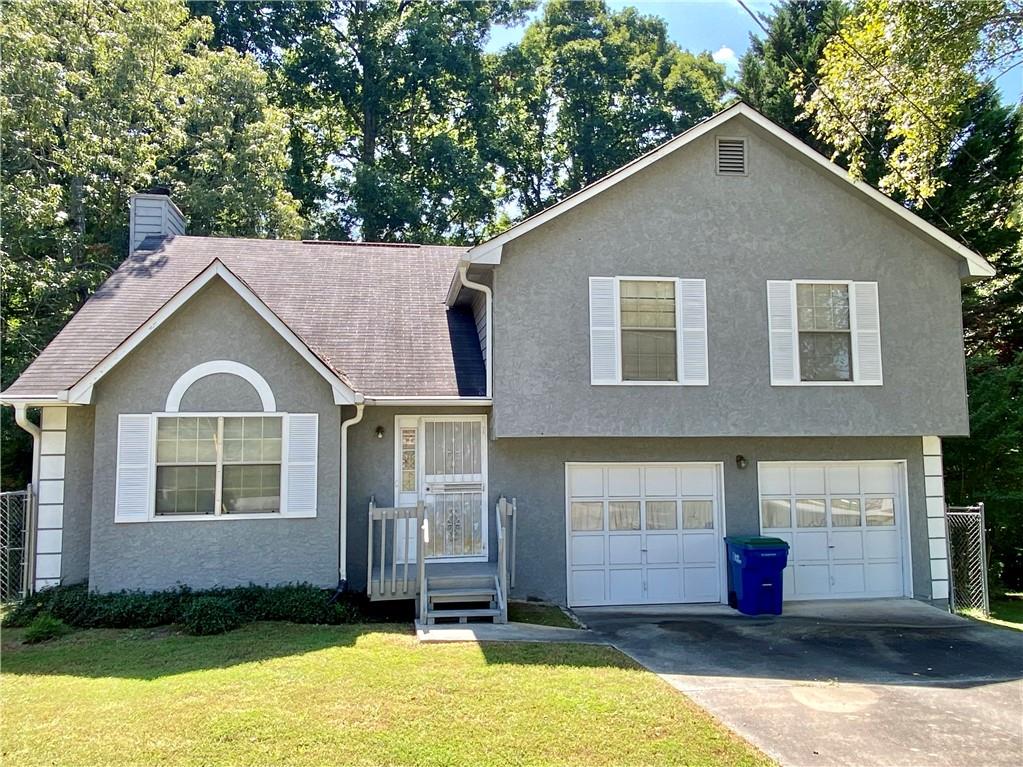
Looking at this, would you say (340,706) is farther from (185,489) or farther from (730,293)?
(730,293)

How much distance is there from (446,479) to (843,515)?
6.57 metres

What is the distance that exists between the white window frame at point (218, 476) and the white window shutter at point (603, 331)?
4552 millimetres

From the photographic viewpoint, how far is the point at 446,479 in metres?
11.2

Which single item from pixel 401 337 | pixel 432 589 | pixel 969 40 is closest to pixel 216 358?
pixel 401 337

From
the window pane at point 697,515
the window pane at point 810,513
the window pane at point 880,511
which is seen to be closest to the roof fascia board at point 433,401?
the window pane at point 697,515

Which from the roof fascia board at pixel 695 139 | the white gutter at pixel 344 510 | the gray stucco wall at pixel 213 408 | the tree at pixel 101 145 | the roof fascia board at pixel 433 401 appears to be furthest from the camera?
the tree at pixel 101 145

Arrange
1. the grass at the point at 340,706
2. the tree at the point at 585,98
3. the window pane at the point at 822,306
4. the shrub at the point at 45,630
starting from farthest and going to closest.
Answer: the tree at the point at 585,98, the window pane at the point at 822,306, the shrub at the point at 45,630, the grass at the point at 340,706

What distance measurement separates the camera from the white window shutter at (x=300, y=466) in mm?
10094

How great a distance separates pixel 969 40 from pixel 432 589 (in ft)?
36.5

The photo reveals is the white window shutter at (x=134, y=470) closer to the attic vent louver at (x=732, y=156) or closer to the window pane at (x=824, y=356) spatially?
the attic vent louver at (x=732, y=156)

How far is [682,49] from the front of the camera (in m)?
36.8

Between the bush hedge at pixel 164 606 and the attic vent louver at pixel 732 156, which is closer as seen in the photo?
the bush hedge at pixel 164 606

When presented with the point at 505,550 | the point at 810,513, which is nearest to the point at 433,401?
the point at 505,550

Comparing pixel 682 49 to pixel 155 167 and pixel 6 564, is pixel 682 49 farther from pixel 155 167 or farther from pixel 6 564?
pixel 6 564
